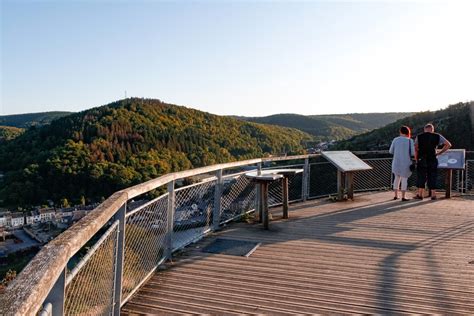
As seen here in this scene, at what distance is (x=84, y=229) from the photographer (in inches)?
68.1

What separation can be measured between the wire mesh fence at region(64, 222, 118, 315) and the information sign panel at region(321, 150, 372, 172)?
5.89m

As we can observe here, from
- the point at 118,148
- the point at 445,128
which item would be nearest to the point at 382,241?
the point at 445,128

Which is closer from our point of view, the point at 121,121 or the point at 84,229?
the point at 84,229

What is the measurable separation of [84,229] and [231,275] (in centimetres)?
251

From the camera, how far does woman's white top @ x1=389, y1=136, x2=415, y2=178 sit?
7.62 metres

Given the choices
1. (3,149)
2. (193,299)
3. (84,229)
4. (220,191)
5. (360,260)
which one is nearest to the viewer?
(84,229)

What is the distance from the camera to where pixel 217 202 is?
18.7 ft

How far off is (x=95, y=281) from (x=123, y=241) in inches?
19.8

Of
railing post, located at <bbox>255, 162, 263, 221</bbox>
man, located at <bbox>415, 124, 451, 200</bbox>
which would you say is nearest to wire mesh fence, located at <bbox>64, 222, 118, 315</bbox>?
railing post, located at <bbox>255, 162, 263, 221</bbox>

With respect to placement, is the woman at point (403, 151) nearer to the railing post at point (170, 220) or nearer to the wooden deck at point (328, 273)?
the wooden deck at point (328, 273)

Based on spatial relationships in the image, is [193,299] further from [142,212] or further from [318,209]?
[318,209]

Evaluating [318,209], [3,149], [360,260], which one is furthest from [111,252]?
[3,149]

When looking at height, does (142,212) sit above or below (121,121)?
below

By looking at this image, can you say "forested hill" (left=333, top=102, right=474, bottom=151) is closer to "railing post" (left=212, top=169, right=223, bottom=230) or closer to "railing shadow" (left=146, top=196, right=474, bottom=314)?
"railing shadow" (left=146, top=196, right=474, bottom=314)
